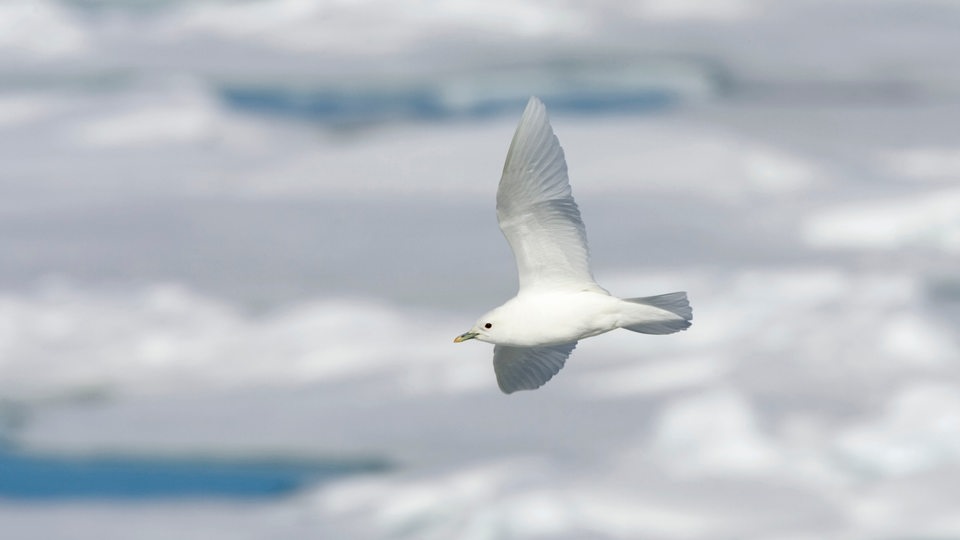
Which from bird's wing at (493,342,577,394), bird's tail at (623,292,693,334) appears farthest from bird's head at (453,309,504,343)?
bird's tail at (623,292,693,334)

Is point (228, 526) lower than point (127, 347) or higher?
lower

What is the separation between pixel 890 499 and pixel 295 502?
13.3 meters

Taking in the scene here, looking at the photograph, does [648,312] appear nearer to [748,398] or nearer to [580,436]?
[748,398]

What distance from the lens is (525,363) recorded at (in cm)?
743

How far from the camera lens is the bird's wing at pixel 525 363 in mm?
7383

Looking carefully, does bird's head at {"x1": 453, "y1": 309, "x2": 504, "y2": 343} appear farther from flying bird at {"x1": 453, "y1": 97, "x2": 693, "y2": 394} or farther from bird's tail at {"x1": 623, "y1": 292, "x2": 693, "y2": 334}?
bird's tail at {"x1": 623, "y1": 292, "x2": 693, "y2": 334}

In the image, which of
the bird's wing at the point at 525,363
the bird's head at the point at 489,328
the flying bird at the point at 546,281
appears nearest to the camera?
the flying bird at the point at 546,281

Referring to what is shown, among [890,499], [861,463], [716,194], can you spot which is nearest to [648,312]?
[890,499]

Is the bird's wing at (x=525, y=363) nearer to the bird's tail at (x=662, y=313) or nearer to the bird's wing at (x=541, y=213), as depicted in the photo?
the bird's wing at (x=541, y=213)

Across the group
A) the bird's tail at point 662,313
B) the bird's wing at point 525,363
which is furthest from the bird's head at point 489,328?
the bird's tail at point 662,313

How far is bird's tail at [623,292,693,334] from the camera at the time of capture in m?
6.80

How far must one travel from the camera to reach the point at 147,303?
158 feet

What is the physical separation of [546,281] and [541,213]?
30 cm

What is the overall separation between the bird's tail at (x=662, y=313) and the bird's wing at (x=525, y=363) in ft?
1.81
